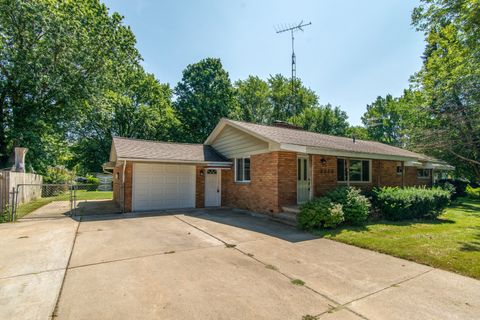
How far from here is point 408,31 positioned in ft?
42.8

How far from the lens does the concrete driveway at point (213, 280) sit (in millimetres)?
3141

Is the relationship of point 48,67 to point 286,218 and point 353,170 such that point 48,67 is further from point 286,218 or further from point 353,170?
point 353,170

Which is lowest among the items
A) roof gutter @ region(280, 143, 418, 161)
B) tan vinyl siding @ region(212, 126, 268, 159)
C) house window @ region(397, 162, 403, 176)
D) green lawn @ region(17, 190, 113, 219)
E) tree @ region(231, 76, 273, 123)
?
green lawn @ region(17, 190, 113, 219)

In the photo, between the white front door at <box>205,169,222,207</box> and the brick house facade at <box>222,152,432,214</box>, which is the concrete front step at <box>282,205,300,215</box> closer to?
the brick house facade at <box>222,152,432,214</box>

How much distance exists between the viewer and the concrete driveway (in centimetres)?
314

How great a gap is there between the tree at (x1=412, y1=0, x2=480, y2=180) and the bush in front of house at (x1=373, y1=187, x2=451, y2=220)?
19.1ft

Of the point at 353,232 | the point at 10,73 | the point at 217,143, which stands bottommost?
the point at 353,232

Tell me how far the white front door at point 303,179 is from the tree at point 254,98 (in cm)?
2195

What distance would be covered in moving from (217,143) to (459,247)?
1109cm

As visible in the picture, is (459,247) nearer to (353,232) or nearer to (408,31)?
(353,232)

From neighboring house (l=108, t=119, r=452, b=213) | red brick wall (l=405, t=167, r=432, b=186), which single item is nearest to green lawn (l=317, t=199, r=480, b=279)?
neighboring house (l=108, t=119, r=452, b=213)

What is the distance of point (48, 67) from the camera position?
1552 cm

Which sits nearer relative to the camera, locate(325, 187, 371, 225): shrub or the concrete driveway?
the concrete driveway

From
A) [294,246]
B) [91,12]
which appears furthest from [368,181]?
[91,12]
